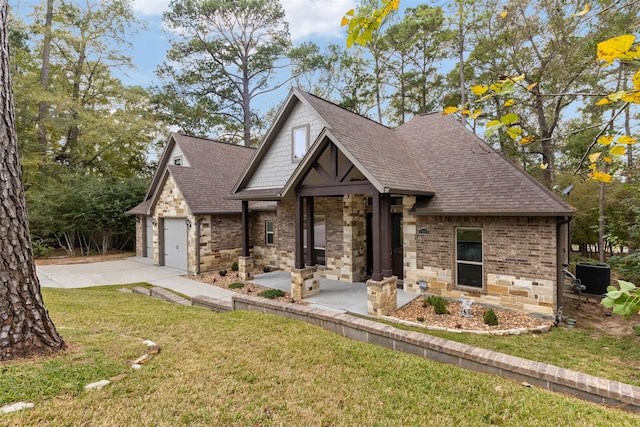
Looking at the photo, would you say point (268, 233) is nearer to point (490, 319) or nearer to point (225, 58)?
point (490, 319)

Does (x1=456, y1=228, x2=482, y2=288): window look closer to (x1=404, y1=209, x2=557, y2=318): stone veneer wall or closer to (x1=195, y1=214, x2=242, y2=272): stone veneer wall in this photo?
(x1=404, y1=209, x2=557, y2=318): stone veneer wall

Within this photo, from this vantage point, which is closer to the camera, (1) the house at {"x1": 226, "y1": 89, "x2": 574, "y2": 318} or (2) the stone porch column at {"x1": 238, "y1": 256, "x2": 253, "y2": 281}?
(1) the house at {"x1": 226, "y1": 89, "x2": 574, "y2": 318}

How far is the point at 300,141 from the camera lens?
11.3m

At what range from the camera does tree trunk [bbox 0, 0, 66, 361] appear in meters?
3.60

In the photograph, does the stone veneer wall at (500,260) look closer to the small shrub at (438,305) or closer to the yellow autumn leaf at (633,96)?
the small shrub at (438,305)

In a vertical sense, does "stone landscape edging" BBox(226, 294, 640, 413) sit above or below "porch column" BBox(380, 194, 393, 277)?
below

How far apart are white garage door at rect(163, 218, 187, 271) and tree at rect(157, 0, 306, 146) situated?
1352 centimetres

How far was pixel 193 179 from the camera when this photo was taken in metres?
14.9

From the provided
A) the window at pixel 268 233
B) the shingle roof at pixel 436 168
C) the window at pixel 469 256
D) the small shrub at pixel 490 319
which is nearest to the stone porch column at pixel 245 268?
the shingle roof at pixel 436 168

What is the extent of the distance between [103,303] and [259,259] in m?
7.05

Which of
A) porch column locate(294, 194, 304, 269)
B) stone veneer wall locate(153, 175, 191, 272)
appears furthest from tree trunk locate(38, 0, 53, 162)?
porch column locate(294, 194, 304, 269)

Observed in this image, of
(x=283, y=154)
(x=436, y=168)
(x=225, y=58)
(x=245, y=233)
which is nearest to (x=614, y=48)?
(x=436, y=168)

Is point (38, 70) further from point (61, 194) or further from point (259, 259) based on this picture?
point (259, 259)

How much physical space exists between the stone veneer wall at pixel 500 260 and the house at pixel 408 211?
0.02 metres
